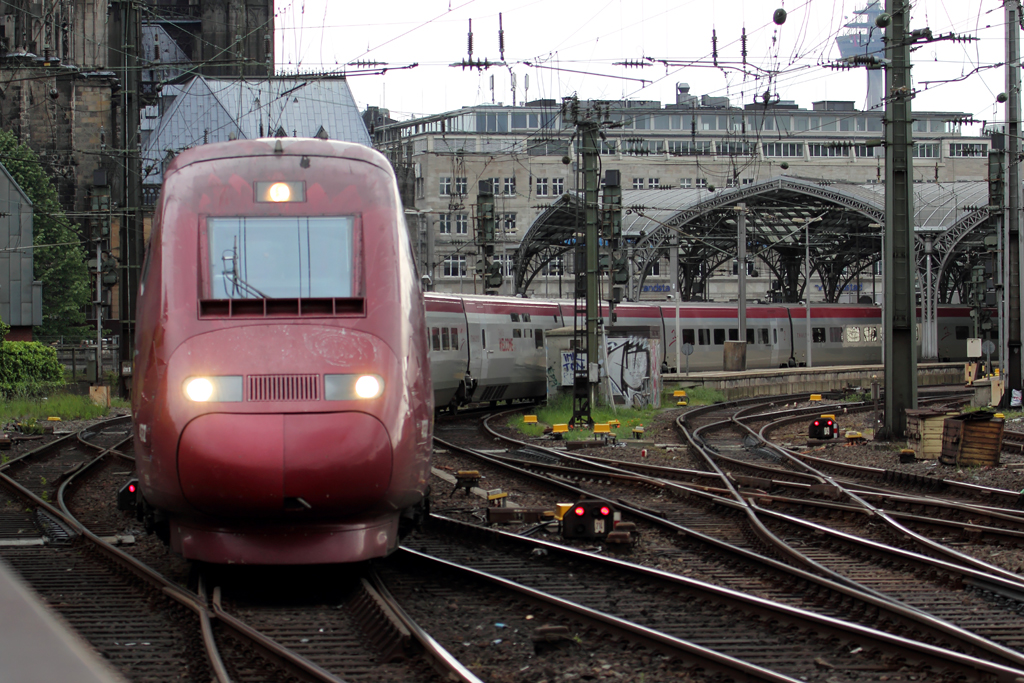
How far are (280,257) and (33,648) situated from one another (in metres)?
6.42

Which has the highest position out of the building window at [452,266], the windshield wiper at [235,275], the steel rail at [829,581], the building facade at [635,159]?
the building facade at [635,159]

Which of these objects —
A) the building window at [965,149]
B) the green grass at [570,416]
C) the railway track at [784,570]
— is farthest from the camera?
the building window at [965,149]

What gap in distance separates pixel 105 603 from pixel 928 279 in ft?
148

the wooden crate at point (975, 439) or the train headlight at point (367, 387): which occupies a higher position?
the train headlight at point (367, 387)

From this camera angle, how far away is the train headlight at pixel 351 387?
275 inches

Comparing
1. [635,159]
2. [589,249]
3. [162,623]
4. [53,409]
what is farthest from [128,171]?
[635,159]

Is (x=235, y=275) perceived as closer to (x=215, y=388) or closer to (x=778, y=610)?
(x=215, y=388)

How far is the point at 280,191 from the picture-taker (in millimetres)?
7879

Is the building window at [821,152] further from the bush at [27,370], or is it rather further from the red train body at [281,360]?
the red train body at [281,360]

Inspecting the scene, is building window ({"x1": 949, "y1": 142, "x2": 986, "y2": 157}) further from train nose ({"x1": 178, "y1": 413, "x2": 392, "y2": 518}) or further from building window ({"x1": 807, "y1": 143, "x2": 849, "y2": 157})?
train nose ({"x1": 178, "y1": 413, "x2": 392, "y2": 518})

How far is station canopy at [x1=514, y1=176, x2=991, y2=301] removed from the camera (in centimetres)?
4734

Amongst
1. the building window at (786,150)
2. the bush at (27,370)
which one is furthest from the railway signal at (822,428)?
the building window at (786,150)

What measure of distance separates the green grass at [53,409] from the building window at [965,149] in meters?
91.9

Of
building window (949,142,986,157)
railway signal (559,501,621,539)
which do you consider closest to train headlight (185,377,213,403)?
railway signal (559,501,621,539)
